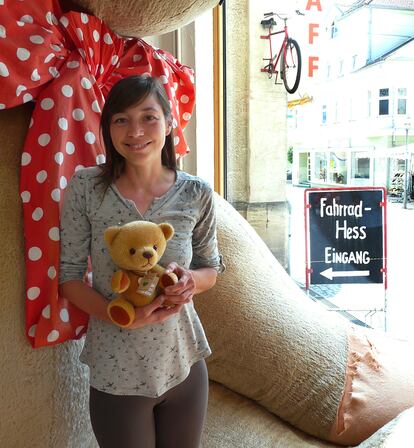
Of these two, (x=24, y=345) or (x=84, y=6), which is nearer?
(x=24, y=345)

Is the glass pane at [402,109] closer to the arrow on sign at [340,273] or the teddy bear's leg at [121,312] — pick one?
the arrow on sign at [340,273]

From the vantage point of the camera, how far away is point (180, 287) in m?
0.62

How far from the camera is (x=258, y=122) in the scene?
1.44 m

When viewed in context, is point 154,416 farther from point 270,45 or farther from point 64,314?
point 270,45

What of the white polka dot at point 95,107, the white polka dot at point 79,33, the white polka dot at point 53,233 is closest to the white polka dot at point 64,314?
the white polka dot at point 53,233

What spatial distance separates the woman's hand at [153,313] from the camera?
61 cm

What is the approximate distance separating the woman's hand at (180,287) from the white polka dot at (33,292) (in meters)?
0.21

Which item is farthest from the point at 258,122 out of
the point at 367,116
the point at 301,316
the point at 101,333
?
the point at 101,333

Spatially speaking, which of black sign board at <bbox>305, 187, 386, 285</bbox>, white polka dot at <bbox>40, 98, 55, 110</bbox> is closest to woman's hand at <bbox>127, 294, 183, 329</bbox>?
white polka dot at <bbox>40, 98, 55, 110</bbox>

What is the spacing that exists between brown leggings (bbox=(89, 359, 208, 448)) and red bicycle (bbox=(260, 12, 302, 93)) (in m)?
0.89

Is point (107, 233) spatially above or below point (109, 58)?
below

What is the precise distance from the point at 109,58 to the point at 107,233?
39cm

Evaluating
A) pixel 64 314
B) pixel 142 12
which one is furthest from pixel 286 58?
pixel 64 314

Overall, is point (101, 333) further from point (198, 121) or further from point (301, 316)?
point (198, 121)
